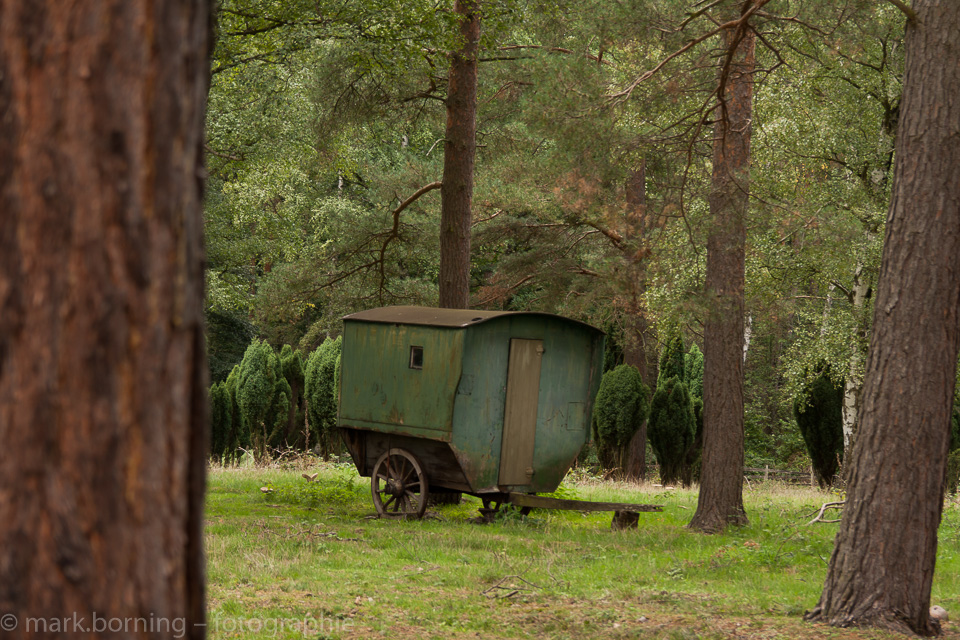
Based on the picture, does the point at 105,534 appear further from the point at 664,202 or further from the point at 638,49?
the point at 638,49

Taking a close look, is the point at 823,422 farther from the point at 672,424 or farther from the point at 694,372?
the point at 694,372

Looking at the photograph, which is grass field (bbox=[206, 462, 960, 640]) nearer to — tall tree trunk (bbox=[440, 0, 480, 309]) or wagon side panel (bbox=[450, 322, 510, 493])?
wagon side panel (bbox=[450, 322, 510, 493])

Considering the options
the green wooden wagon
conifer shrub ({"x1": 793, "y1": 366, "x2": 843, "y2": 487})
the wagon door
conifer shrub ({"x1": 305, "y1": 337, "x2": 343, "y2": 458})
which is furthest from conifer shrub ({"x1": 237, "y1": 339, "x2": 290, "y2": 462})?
conifer shrub ({"x1": 793, "y1": 366, "x2": 843, "y2": 487})

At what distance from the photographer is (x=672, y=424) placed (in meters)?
18.4

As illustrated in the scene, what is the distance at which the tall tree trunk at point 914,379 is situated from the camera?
5.80 meters

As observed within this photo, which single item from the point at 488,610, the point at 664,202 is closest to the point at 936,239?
the point at 488,610

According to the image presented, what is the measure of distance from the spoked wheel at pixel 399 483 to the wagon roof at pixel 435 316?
5.38 ft

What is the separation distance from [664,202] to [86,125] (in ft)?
29.9

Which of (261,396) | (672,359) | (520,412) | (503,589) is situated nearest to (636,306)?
(672,359)

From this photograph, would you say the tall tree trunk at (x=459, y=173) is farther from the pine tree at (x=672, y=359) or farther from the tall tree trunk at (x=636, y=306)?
the pine tree at (x=672, y=359)

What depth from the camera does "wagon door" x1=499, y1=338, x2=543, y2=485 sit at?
10.7m

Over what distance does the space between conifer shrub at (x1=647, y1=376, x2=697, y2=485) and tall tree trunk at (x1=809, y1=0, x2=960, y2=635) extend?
40.8 feet

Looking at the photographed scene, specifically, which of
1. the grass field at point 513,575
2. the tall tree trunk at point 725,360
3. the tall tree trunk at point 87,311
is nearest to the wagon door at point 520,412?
the grass field at point 513,575

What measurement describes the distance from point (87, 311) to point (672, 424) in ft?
57.4
